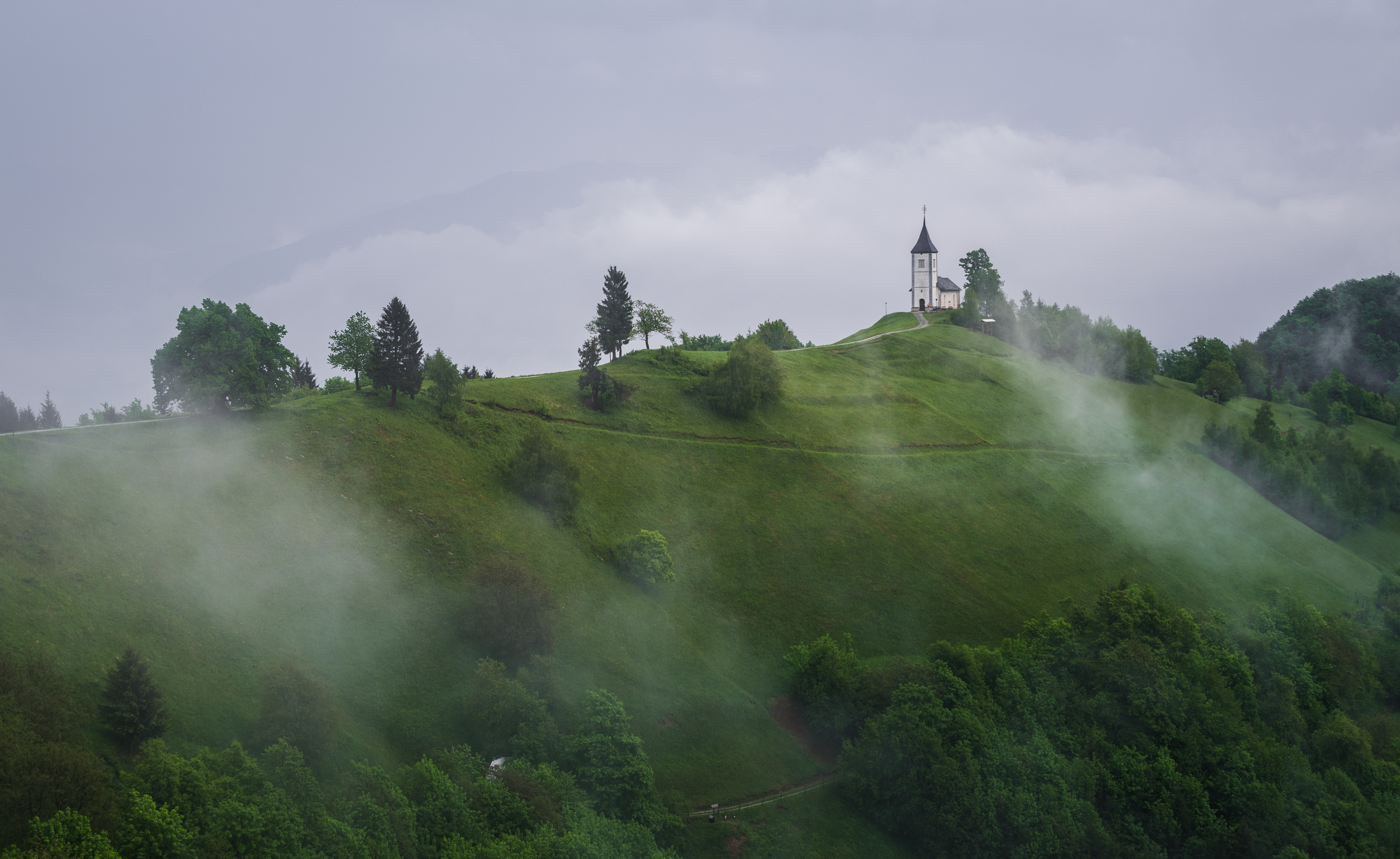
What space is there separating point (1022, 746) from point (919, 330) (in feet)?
356

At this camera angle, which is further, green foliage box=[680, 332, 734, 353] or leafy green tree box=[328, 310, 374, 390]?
green foliage box=[680, 332, 734, 353]

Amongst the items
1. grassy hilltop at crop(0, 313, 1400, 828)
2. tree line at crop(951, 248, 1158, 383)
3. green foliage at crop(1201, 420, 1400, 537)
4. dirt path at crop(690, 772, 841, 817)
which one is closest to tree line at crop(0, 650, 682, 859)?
grassy hilltop at crop(0, 313, 1400, 828)

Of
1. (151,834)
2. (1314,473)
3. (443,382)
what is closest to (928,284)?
(1314,473)

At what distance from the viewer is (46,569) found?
4603cm

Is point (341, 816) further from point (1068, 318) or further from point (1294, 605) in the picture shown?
point (1068, 318)

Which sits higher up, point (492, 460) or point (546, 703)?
point (492, 460)

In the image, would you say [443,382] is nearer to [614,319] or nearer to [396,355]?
[396,355]

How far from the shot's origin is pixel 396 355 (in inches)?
3105

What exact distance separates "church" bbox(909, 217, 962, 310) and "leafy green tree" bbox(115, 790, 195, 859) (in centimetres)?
16796

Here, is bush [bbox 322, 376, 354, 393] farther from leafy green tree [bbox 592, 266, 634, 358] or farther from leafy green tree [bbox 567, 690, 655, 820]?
leafy green tree [bbox 567, 690, 655, 820]

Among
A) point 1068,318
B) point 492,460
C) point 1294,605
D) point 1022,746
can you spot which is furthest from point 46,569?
point 1068,318

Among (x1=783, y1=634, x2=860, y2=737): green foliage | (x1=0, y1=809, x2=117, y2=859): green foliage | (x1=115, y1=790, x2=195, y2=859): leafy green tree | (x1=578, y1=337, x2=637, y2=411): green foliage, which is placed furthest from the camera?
(x1=578, y1=337, x2=637, y2=411): green foliage

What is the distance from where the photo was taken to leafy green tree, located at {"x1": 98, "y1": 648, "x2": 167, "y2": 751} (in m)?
38.7

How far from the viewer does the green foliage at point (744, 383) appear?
10262 cm
